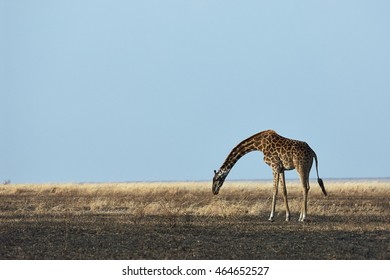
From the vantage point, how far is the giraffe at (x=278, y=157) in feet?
74.2

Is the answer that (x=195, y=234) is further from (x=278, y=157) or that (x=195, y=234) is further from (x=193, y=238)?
(x=278, y=157)

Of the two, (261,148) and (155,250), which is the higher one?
(261,148)

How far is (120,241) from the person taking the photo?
1753 centimetres

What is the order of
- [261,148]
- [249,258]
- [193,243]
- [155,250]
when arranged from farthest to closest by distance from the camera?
[261,148] < [193,243] < [155,250] < [249,258]

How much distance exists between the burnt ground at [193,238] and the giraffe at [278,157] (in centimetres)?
89

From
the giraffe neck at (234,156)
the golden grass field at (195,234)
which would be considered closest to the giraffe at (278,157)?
the giraffe neck at (234,156)

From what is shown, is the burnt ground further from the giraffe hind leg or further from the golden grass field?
the giraffe hind leg

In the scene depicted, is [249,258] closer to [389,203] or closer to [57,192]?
[389,203]

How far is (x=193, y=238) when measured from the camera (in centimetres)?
1806

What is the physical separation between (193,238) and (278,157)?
237 inches

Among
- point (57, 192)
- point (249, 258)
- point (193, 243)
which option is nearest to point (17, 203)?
point (57, 192)

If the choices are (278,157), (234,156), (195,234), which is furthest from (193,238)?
(234,156)

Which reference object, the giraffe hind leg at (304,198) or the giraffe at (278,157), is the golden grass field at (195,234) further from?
the giraffe at (278,157)

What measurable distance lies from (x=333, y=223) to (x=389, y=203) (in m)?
9.71
